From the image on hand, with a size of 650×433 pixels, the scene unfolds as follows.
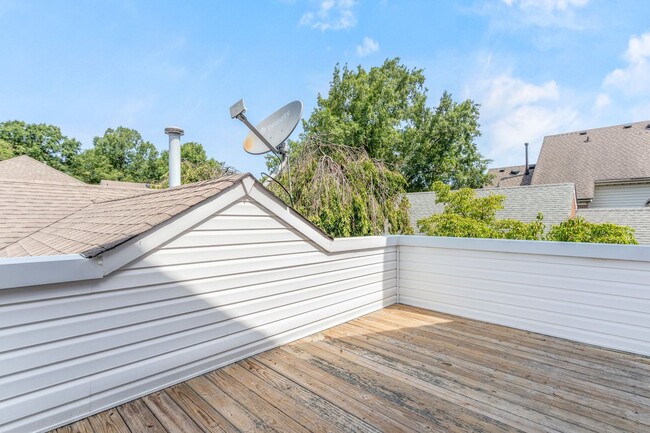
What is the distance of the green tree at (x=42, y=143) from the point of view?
85.1 ft

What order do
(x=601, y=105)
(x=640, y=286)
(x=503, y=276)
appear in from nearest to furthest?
(x=640, y=286) < (x=503, y=276) < (x=601, y=105)

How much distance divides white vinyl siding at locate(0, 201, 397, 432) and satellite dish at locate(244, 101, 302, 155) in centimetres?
194

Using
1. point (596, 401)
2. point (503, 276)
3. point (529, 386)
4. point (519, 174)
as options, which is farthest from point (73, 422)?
point (519, 174)

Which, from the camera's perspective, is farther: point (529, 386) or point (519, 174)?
point (519, 174)

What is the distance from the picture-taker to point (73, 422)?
1899 mm

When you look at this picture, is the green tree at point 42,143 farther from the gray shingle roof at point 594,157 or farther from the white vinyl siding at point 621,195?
the white vinyl siding at point 621,195

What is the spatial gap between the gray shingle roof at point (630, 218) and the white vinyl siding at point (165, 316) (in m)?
11.0

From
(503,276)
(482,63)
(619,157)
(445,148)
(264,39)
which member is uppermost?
(482,63)

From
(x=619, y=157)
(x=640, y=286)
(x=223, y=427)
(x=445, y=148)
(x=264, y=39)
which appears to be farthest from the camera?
(x=445, y=148)

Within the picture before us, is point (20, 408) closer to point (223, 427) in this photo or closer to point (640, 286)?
point (223, 427)

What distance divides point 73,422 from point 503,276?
13.3 ft

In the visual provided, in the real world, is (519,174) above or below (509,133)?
below

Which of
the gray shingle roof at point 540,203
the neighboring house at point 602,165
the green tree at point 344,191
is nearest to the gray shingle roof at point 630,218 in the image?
the gray shingle roof at point 540,203

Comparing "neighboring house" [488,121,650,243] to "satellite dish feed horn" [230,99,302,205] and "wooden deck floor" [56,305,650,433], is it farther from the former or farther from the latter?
"satellite dish feed horn" [230,99,302,205]
